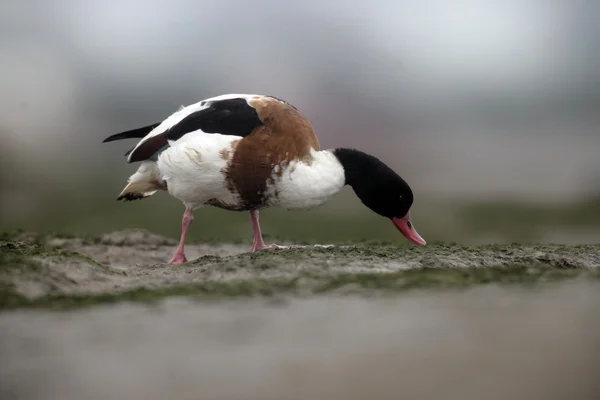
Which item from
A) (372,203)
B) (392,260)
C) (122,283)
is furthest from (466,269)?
(122,283)

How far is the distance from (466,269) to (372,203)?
146 cm

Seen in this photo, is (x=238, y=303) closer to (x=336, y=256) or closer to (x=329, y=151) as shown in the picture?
(x=336, y=256)

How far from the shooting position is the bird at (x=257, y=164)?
625 cm

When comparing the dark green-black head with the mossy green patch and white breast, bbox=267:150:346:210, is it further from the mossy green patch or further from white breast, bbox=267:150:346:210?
the mossy green patch

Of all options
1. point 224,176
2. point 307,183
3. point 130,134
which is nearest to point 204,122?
point 224,176

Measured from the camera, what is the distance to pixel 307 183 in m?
6.26

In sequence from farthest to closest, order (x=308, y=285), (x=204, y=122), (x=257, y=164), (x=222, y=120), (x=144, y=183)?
(x=144, y=183) < (x=204, y=122) < (x=222, y=120) < (x=257, y=164) < (x=308, y=285)

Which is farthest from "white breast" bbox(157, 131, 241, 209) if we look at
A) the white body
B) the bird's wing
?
the bird's wing

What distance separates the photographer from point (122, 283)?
540 cm

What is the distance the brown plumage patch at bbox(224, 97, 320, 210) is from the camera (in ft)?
20.4

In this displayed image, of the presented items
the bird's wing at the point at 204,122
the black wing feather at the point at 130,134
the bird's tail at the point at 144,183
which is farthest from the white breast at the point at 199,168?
the black wing feather at the point at 130,134

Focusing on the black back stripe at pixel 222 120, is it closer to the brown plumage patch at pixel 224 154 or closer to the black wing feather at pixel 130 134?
the brown plumage patch at pixel 224 154

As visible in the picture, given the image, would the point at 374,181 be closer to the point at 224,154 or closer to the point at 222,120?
the point at 224,154

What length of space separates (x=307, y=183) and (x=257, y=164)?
0.48 meters
